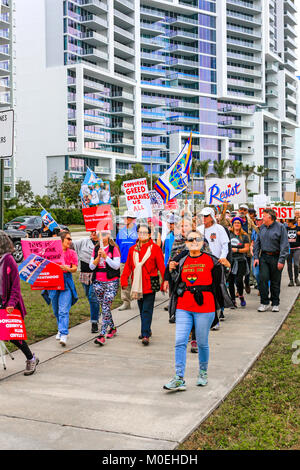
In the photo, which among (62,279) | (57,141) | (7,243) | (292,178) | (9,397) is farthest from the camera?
(292,178)

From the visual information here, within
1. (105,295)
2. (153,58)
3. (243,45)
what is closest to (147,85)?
(153,58)

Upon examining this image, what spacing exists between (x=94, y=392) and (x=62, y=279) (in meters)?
2.52

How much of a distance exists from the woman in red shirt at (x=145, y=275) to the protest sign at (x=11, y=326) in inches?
77.0

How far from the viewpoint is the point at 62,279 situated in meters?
8.00

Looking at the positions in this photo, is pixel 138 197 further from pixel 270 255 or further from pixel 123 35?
pixel 123 35

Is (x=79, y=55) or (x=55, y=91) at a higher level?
(x=79, y=55)

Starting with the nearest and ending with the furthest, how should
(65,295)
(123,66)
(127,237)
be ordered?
(65,295) → (127,237) → (123,66)

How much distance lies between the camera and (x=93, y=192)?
9.86 meters

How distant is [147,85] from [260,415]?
85.8m

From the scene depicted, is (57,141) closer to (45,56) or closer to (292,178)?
(45,56)

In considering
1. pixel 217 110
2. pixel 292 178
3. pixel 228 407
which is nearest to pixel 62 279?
pixel 228 407

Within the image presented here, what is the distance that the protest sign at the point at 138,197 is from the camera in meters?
12.3

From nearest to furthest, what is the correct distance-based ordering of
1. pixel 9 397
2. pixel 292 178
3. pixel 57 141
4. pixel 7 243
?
1. pixel 9 397
2. pixel 7 243
3. pixel 57 141
4. pixel 292 178

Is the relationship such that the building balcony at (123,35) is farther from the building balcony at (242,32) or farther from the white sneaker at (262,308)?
the white sneaker at (262,308)
